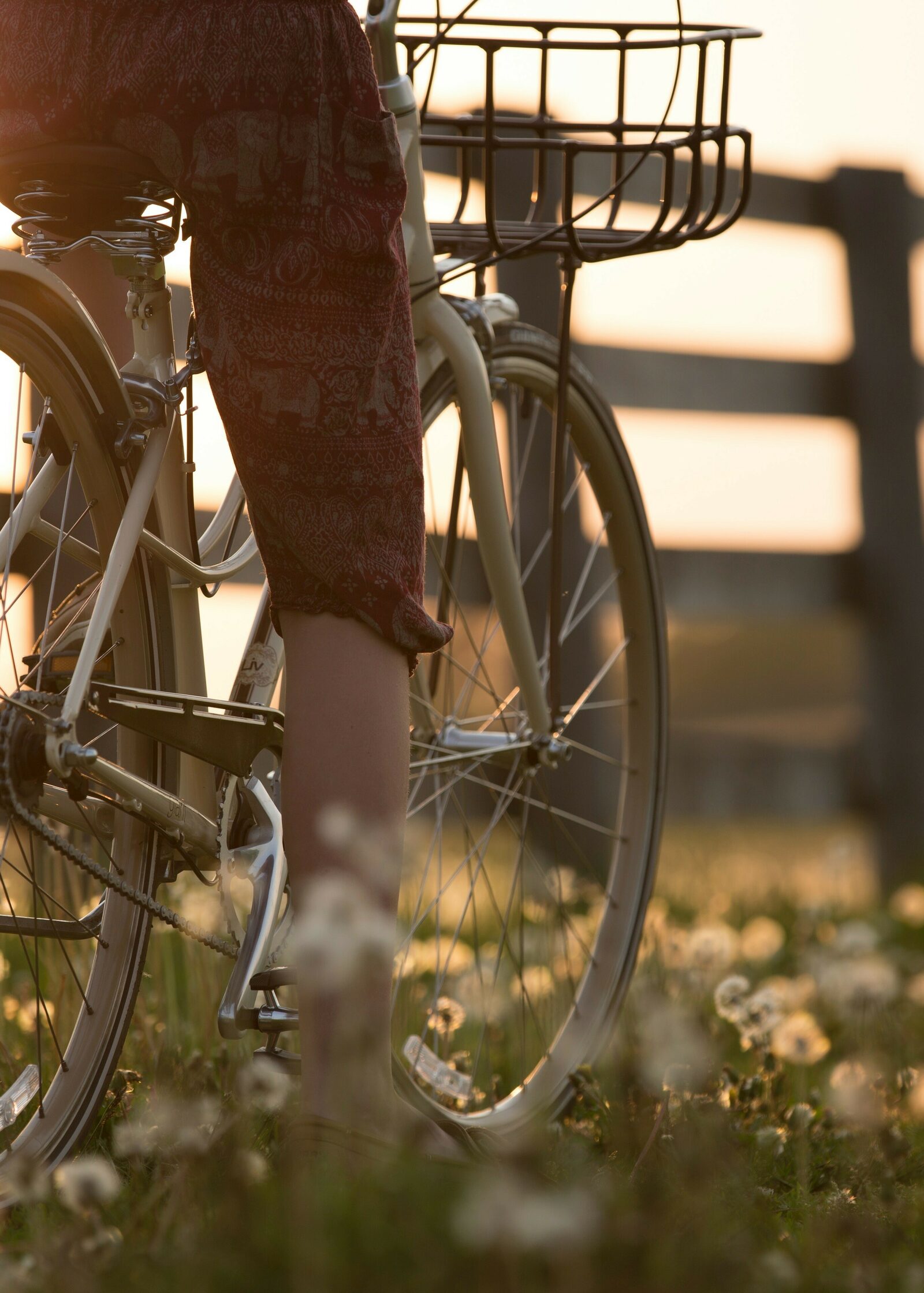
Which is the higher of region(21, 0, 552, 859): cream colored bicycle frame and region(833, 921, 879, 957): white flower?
region(21, 0, 552, 859): cream colored bicycle frame

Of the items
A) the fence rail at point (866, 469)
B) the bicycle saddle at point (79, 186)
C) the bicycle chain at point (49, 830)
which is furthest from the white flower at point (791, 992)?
the fence rail at point (866, 469)

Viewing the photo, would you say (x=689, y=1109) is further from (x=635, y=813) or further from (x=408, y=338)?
(x=635, y=813)

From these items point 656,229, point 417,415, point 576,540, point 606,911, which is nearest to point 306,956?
point 417,415

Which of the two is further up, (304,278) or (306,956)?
(304,278)

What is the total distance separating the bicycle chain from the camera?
1088 mm

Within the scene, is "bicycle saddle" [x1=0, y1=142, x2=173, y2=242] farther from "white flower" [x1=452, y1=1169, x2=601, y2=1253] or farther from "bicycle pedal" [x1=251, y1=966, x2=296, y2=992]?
"white flower" [x1=452, y1=1169, x2=601, y2=1253]

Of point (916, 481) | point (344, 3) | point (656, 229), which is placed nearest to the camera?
point (344, 3)

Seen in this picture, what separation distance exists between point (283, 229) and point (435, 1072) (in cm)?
100

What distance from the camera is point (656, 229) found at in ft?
4.96

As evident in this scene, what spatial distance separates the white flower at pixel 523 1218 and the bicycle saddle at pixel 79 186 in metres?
0.85

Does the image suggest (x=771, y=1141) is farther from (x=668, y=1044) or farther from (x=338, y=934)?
(x=338, y=934)

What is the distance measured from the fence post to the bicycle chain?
3.01 meters

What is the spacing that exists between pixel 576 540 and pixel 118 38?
2.36m

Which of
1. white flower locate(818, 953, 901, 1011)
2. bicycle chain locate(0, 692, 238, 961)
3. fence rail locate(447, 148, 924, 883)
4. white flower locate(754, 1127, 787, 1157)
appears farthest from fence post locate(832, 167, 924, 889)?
bicycle chain locate(0, 692, 238, 961)
